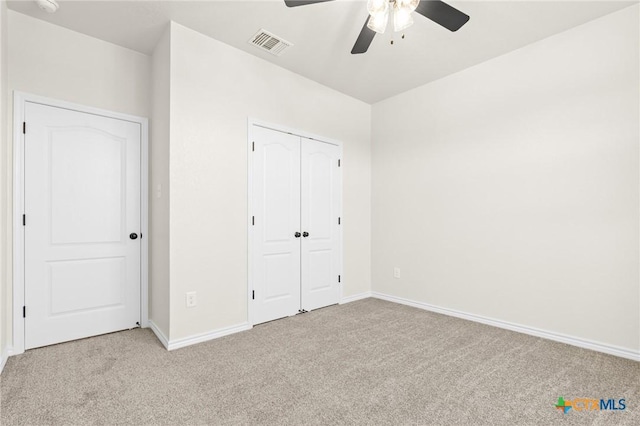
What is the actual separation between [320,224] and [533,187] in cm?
224

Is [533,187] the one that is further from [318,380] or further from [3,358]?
[3,358]

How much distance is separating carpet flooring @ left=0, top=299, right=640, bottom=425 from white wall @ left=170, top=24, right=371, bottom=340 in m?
0.40

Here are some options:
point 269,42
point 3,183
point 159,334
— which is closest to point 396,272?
point 159,334

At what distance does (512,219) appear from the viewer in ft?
9.91

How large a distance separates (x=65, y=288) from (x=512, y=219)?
4.18 metres

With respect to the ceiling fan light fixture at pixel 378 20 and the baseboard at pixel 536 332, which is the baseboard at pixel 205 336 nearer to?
the baseboard at pixel 536 332

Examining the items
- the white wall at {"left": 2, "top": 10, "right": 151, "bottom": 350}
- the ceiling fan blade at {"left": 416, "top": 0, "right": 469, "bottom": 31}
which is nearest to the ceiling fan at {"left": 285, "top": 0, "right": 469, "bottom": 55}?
the ceiling fan blade at {"left": 416, "top": 0, "right": 469, "bottom": 31}

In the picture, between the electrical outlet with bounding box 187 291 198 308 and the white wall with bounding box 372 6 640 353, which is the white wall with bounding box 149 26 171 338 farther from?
the white wall with bounding box 372 6 640 353

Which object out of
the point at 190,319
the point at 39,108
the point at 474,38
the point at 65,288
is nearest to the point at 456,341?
the point at 190,319

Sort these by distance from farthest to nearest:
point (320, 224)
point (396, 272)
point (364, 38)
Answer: point (396, 272) < point (320, 224) < point (364, 38)

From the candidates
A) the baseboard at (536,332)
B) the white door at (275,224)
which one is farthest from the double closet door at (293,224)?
the baseboard at (536,332)

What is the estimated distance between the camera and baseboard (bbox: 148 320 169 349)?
8.40 feet

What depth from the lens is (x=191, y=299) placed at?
2674 mm

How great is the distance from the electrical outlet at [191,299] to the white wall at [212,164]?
0.04 metres
